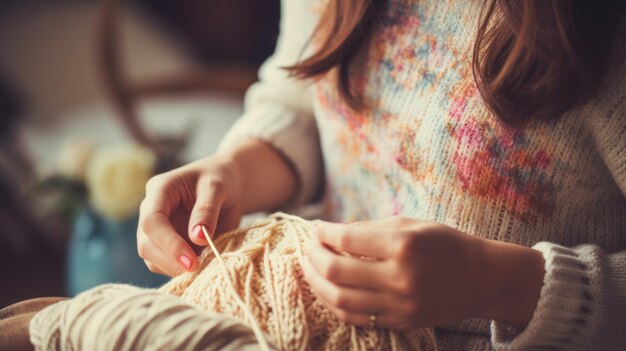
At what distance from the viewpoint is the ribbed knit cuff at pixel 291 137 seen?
0.75m

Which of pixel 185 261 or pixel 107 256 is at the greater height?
pixel 185 261

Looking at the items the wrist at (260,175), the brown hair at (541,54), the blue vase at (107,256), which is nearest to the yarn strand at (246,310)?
the wrist at (260,175)

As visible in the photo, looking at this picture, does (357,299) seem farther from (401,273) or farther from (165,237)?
(165,237)

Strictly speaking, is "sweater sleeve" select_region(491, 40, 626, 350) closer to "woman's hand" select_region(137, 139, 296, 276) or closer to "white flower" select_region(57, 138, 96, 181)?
"woman's hand" select_region(137, 139, 296, 276)

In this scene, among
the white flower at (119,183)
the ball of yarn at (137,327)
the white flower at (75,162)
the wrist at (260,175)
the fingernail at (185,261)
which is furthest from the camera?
the white flower at (75,162)

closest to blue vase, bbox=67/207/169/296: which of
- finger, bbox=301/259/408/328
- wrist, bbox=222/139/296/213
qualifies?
wrist, bbox=222/139/296/213

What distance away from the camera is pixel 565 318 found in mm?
479

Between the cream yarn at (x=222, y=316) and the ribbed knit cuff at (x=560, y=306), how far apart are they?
0.10 metres

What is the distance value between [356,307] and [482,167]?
0.22m

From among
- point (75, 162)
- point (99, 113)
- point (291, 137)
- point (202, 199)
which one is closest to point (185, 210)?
point (202, 199)

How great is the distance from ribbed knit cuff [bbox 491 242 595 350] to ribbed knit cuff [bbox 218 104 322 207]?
0.37 meters

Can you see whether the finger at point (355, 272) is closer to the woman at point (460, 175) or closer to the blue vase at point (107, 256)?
the woman at point (460, 175)

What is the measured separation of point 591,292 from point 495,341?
0.10 m

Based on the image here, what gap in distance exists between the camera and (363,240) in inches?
16.7
